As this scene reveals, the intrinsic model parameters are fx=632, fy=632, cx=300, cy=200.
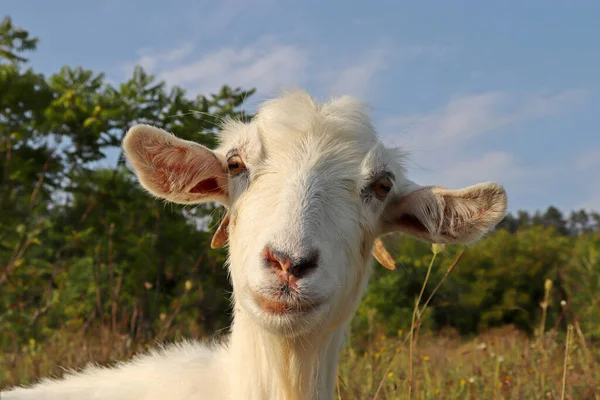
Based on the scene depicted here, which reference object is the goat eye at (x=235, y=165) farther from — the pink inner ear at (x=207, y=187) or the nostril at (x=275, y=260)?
the nostril at (x=275, y=260)

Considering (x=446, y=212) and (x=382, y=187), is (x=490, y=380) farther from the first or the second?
(x=382, y=187)

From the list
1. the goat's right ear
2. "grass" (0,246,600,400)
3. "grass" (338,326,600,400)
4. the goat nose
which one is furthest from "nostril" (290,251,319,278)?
"grass" (338,326,600,400)

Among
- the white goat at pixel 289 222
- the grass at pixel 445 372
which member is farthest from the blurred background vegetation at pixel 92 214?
the white goat at pixel 289 222

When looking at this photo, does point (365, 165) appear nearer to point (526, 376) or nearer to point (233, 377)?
point (233, 377)

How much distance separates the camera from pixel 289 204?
2527 millimetres

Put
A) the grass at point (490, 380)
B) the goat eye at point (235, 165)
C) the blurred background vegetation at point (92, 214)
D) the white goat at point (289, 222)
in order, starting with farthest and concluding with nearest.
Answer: the blurred background vegetation at point (92, 214), the grass at point (490, 380), the goat eye at point (235, 165), the white goat at point (289, 222)

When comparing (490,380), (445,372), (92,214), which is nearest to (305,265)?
(490,380)

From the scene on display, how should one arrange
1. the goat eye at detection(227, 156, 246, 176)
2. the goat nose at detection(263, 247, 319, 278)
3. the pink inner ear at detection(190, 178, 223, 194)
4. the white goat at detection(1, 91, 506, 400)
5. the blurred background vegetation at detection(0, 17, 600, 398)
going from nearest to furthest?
the goat nose at detection(263, 247, 319, 278) → the white goat at detection(1, 91, 506, 400) → the goat eye at detection(227, 156, 246, 176) → the pink inner ear at detection(190, 178, 223, 194) → the blurred background vegetation at detection(0, 17, 600, 398)

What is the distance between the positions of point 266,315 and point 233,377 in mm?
720

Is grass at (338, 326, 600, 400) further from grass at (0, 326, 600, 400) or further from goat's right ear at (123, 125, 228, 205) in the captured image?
goat's right ear at (123, 125, 228, 205)

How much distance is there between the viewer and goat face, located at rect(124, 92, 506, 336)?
2.35 m

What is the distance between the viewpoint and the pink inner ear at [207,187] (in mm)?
3133

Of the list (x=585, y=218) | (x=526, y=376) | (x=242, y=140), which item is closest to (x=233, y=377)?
(x=242, y=140)

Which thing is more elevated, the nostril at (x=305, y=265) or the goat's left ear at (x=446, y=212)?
the goat's left ear at (x=446, y=212)
